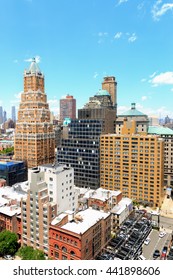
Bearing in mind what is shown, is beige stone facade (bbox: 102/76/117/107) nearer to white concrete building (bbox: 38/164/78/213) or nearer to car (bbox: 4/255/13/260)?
white concrete building (bbox: 38/164/78/213)

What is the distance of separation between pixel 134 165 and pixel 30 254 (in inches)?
1342

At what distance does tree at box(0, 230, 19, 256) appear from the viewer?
3281 cm

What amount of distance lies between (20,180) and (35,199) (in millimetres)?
35027

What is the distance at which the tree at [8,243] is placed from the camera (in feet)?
108

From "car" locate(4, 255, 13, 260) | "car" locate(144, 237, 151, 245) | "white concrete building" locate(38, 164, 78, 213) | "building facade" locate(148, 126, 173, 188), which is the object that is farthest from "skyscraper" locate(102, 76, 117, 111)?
"car" locate(4, 255, 13, 260)

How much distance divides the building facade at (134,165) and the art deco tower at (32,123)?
24.5 meters

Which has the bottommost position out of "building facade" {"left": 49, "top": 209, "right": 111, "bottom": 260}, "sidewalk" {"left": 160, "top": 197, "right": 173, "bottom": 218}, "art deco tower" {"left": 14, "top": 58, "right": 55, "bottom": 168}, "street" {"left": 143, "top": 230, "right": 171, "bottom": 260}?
"street" {"left": 143, "top": 230, "right": 171, "bottom": 260}

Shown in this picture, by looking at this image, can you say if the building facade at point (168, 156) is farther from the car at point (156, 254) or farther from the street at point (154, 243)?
the car at point (156, 254)

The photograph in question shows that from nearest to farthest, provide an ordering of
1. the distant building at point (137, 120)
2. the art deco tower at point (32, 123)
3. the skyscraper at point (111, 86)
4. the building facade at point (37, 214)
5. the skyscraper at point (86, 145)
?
the building facade at point (37, 214), the skyscraper at point (86, 145), the distant building at point (137, 120), the art deco tower at point (32, 123), the skyscraper at point (111, 86)

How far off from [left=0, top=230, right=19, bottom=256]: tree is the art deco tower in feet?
129

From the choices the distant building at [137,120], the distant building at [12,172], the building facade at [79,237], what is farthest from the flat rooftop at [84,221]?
the distant building at [137,120]

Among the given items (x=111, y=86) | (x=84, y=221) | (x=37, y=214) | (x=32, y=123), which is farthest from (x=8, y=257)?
(x=111, y=86)
